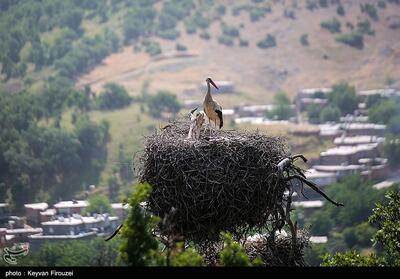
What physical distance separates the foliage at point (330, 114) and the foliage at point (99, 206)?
45436 millimetres

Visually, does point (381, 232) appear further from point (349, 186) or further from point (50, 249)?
point (349, 186)

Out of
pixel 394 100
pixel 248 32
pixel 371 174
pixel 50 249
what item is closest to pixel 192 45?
pixel 248 32

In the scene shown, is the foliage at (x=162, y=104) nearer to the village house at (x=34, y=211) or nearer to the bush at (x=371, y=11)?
the village house at (x=34, y=211)

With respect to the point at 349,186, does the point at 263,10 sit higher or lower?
higher

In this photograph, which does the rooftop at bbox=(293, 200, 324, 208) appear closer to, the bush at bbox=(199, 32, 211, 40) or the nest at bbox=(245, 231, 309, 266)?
the nest at bbox=(245, 231, 309, 266)

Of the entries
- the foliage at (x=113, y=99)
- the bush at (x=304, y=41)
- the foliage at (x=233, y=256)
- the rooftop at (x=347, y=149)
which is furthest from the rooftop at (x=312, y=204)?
the foliage at (x=233, y=256)

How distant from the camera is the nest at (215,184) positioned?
63.5 ft

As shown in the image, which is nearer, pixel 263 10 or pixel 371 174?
pixel 371 174

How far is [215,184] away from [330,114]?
127689 mm

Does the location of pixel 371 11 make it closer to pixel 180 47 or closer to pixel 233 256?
pixel 180 47

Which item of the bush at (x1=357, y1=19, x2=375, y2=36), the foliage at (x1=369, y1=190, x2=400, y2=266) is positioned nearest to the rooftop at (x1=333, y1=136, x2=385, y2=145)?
the bush at (x1=357, y1=19, x2=375, y2=36)

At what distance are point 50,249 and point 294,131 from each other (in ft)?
A: 210

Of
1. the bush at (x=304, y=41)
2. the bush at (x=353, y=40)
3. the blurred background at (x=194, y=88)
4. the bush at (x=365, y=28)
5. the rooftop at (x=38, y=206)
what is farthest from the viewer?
the bush at (x=365, y=28)

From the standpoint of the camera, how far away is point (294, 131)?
129750 mm
